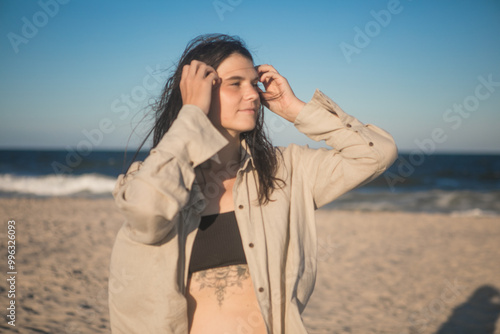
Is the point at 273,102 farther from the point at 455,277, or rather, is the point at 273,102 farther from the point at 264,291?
the point at 455,277

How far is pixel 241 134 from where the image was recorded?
2.30 metres

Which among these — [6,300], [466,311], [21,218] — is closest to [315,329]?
[466,311]

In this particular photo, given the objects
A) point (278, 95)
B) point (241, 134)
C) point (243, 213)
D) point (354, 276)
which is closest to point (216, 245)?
point (243, 213)

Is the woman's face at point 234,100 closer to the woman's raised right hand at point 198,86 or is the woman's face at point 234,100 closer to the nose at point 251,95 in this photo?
the nose at point 251,95

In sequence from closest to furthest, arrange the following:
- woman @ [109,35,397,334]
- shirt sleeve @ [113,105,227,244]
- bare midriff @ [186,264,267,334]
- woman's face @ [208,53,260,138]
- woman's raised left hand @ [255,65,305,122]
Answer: shirt sleeve @ [113,105,227,244], woman @ [109,35,397,334], bare midriff @ [186,264,267,334], woman's face @ [208,53,260,138], woman's raised left hand @ [255,65,305,122]

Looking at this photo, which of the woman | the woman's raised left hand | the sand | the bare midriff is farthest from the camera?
the sand

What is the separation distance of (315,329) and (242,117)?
3947 millimetres

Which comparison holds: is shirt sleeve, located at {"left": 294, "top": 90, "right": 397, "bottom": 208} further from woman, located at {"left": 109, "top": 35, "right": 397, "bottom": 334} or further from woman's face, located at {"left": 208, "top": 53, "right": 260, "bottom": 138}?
woman's face, located at {"left": 208, "top": 53, "right": 260, "bottom": 138}

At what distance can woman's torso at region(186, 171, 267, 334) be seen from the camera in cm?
186

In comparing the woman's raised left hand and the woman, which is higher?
the woman's raised left hand

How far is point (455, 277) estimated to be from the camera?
6750 millimetres

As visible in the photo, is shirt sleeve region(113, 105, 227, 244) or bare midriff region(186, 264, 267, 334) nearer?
shirt sleeve region(113, 105, 227, 244)

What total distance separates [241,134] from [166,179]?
901 millimetres

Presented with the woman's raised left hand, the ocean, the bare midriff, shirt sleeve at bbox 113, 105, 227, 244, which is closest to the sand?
the bare midriff
